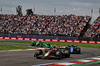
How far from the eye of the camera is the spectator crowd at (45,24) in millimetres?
49369

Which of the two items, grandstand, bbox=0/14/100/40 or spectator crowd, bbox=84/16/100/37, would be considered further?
grandstand, bbox=0/14/100/40

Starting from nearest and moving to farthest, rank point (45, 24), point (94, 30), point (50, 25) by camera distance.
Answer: point (94, 30), point (50, 25), point (45, 24)

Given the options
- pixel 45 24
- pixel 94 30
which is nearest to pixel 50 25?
pixel 45 24

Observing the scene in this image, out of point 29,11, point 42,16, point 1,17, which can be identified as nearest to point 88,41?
point 42,16

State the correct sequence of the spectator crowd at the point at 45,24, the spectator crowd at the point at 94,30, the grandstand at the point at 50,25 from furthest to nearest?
the spectator crowd at the point at 45,24, the grandstand at the point at 50,25, the spectator crowd at the point at 94,30

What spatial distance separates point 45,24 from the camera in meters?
54.8

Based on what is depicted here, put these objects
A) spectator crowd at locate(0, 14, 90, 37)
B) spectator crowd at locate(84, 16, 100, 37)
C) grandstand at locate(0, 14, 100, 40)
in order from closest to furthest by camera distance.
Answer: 1. spectator crowd at locate(84, 16, 100, 37)
2. grandstand at locate(0, 14, 100, 40)
3. spectator crowd at locate(0, 14, 90, 37)

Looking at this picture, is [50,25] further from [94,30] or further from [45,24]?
[94,30]

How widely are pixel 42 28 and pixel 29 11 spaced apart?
64086 millimetres

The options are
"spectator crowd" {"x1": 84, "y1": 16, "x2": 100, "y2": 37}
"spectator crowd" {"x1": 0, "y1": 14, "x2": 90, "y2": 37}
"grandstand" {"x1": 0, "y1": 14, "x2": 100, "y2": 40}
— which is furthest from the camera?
"spectator crowd" {"x1": 0, "y1": 14, "x2": 90, "y2": 37}

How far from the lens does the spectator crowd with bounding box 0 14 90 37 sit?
4937 cm

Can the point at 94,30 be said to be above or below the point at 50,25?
below

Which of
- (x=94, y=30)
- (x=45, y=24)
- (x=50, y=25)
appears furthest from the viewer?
(x=45, y=24)

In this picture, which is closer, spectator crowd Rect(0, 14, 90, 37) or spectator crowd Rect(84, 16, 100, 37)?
spectator crowd Rect(84, 16, 100, 37)
